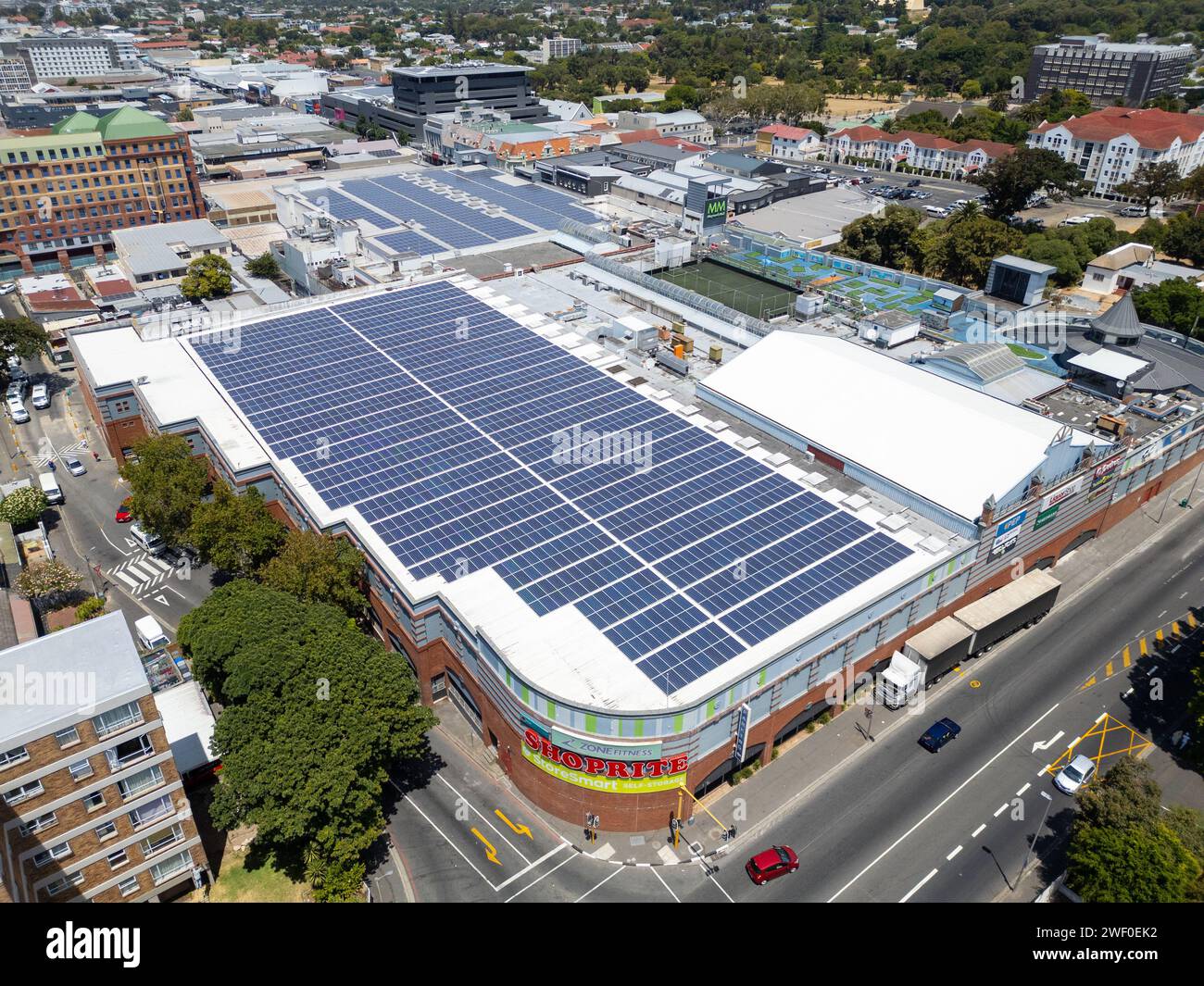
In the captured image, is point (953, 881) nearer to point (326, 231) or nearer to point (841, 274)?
point (841, 274)

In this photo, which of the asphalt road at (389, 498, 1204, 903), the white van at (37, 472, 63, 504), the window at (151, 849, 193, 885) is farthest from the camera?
the white van at (37, 472, 63, 504)

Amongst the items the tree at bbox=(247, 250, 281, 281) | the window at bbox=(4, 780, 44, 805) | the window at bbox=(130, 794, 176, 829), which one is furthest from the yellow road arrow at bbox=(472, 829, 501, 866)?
the tree at bbox=(247, 250, 281, 281)

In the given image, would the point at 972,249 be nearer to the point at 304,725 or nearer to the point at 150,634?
the point at 304,725

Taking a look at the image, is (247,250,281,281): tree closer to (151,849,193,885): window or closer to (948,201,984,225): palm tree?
(151,849,193,885): window

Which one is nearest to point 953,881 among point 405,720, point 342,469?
point 405,720

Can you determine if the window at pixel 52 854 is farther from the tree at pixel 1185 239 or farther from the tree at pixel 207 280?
the tree at pixel 1185 239

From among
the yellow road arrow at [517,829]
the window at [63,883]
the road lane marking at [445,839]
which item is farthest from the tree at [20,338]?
the yellow road arrow at [517,829]

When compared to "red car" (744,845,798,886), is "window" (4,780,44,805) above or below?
above
